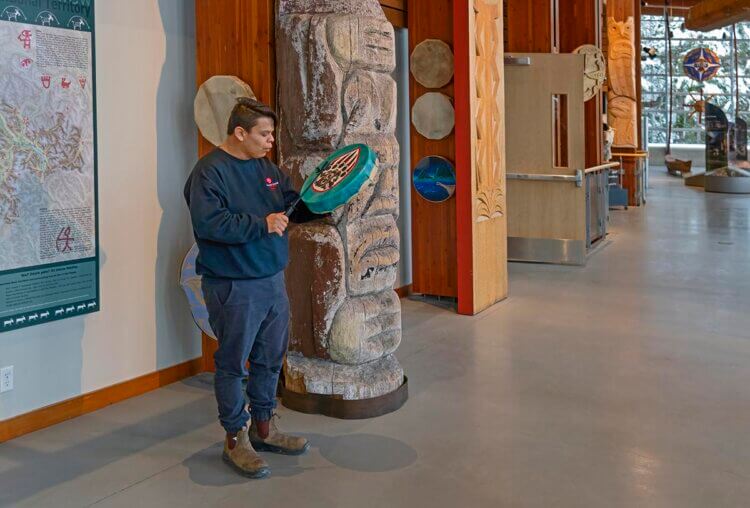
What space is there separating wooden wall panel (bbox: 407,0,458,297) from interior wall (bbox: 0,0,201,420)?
2.30 meters

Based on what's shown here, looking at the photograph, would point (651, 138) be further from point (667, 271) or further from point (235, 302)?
point (235, 302)

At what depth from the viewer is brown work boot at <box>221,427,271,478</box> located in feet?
10.2

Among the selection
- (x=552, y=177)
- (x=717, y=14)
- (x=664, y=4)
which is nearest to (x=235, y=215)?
(x=552, y=177)

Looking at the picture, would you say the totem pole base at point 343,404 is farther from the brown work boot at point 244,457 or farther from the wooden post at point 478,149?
the wooden post at point 478,149

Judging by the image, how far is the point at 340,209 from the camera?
3793 mm

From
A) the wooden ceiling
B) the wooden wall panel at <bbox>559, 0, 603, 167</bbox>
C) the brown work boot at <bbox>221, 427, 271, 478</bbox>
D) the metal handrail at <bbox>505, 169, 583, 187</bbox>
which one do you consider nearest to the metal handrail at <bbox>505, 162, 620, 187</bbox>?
the metal handrail at <bbox>505, 169, 583, 187</bbox>

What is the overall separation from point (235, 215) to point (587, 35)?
7286 millimetres

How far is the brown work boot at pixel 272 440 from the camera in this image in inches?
131

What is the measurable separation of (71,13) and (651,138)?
924 inches

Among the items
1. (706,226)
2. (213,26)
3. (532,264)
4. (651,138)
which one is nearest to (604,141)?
(706,226)

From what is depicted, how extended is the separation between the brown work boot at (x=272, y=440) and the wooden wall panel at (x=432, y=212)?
3.27 m

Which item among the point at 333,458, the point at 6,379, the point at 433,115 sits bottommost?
the point at 333,458

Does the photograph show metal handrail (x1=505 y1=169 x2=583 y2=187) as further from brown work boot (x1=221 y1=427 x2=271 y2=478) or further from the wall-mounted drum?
brown work boot (x1=221 y1=427 x2=271 y2=478)

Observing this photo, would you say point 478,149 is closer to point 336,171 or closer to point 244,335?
point 336,171
